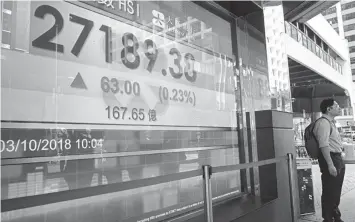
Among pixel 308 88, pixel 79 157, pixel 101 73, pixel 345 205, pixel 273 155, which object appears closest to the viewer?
pixel 79 157

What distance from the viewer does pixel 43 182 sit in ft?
6.68

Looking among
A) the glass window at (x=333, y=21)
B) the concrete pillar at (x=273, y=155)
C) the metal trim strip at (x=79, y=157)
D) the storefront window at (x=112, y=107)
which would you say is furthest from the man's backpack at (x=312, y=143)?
A: the glass window at (x=333, y=21)

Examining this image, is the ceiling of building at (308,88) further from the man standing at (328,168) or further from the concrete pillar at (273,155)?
the man standing at (328,168)

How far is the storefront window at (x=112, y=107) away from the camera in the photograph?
1.94m

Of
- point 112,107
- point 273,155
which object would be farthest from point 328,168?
point 112,107

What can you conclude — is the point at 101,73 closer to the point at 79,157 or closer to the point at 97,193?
the point at 79,157

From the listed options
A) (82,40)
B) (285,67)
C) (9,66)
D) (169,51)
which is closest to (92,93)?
(82,40)

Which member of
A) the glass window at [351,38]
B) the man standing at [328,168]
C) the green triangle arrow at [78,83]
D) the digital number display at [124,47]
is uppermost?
the glass window at [351,38]

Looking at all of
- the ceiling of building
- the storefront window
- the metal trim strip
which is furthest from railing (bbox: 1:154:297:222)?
the ceiling of building

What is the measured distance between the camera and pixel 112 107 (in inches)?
99.3

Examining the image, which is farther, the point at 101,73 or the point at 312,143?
the point at 312,143

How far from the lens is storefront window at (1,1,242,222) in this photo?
194cm

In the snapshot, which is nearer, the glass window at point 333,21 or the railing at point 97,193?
the railing at point 97,193

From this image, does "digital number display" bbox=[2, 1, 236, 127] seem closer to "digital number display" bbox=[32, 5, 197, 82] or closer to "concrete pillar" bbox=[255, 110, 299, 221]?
"digital number display" bbox=[32, 5, 197, 82]
